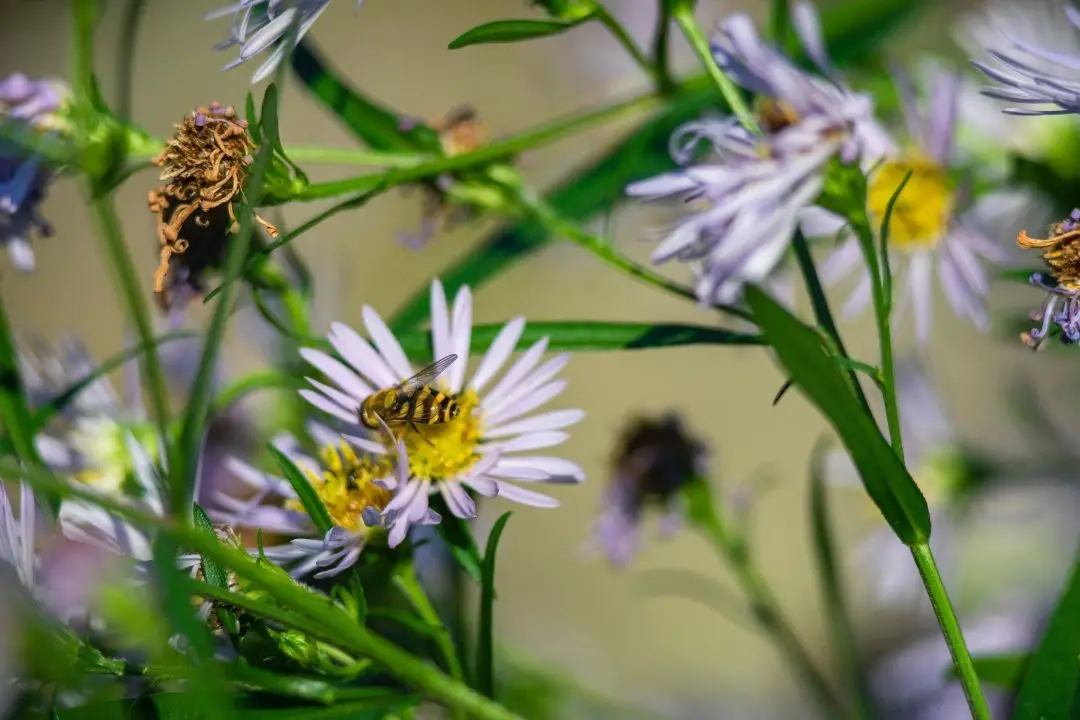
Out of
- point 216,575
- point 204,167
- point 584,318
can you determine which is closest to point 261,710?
point 216,575

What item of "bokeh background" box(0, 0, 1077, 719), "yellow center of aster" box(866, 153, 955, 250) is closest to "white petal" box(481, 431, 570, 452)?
"yellow center of aster" box(866, 153, 955, 250)

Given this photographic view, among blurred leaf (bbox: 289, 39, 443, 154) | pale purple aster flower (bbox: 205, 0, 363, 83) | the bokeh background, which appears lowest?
the bokeh background

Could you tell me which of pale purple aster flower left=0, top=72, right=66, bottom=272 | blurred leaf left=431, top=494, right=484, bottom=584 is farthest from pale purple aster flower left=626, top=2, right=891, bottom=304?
pale purple aster flower left=0, top=72, right=66, bottom=272

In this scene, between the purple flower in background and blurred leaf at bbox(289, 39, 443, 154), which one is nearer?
blurred leaf at bbox(289, 39, 443, 154)

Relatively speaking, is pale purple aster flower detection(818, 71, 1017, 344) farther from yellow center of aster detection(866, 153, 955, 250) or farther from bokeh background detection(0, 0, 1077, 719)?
bokeh background detection(0, 0, 1077, 719)

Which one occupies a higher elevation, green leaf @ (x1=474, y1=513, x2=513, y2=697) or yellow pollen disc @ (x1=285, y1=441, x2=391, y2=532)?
yellow pollen disc @ (x1=285, y1=441, x2=391, y2=532)

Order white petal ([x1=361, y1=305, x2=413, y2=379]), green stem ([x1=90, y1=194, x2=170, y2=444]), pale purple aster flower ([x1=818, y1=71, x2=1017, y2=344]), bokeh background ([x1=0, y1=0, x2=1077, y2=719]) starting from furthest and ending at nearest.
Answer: bokeh background ([x1=0, y1=0, x2=1077, y2=719]) → pale purple aster flower ([x1=818, y1=71, x2=1017, y2=344]) → white petal ([x1=361, y1=305, x2=413, y2=379]) → green stem ([x1=90, y1=194, x2=170, y2=444])

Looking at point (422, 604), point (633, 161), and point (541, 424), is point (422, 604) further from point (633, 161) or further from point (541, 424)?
point (633, 161)

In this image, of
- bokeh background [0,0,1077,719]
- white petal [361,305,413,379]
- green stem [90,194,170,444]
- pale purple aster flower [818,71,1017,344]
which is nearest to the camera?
green stem [90,194,170,444]
